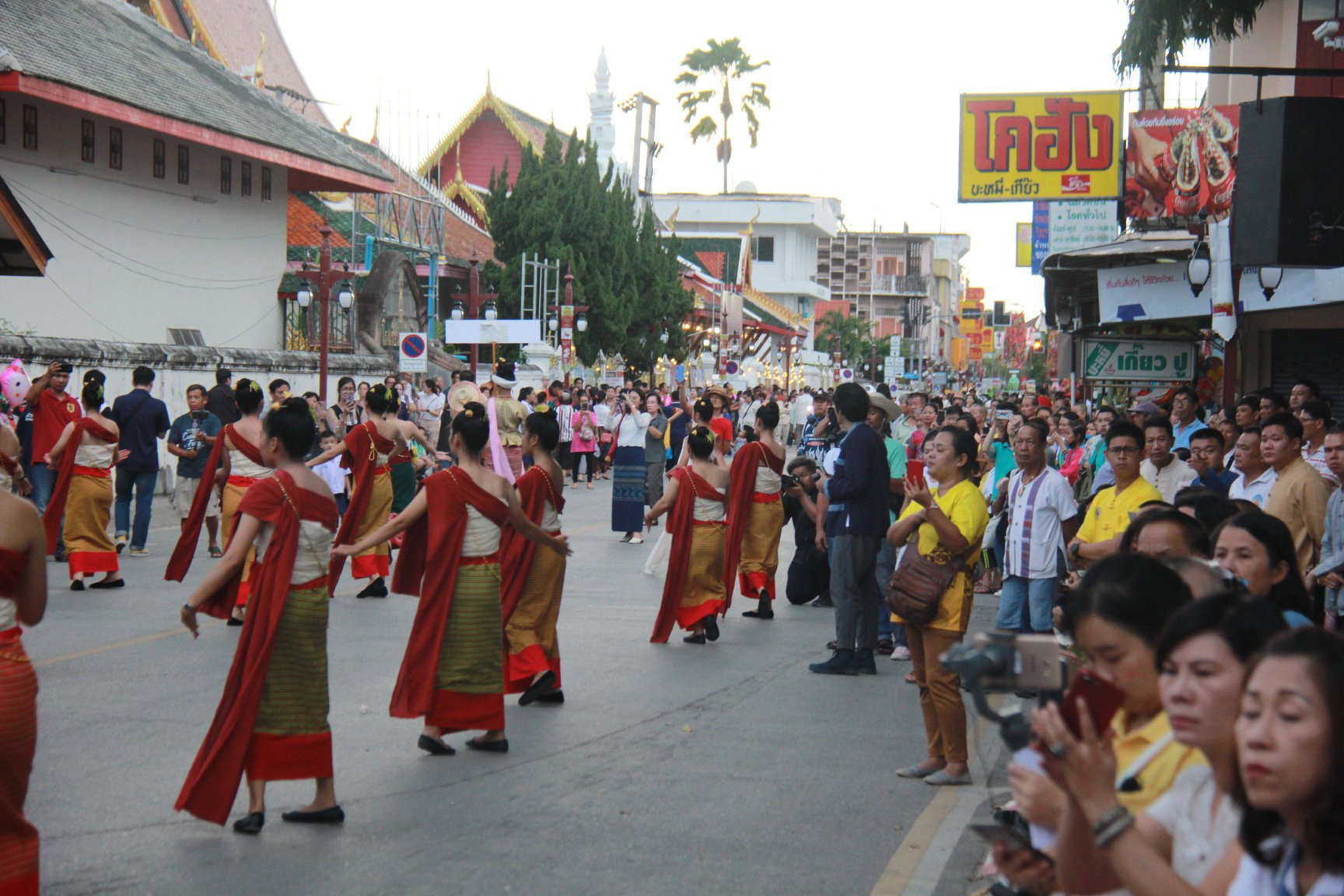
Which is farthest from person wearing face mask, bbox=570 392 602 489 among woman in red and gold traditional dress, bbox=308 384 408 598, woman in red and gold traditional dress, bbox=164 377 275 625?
woman in red and gold traditional dress, bbox=164 377 275 625

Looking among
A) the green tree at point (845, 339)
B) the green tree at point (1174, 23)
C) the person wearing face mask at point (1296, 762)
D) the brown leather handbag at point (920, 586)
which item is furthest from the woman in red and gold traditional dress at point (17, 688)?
the green tree at point (845, 339)

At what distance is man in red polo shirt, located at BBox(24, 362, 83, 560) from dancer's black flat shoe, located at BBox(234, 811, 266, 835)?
8590 mm

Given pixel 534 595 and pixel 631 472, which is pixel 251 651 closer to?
pixel 534 595

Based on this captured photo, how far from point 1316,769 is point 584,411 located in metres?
24.3

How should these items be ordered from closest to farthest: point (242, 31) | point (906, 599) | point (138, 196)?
1. point (906, 599)
2. point (138, 196)
3. point (242, 31)

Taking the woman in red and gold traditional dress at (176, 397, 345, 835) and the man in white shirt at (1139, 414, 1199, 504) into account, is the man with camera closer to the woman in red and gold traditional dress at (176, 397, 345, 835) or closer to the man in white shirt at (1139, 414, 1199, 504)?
the woman in red and gold traditional dress at (176, 397, 345, 835)

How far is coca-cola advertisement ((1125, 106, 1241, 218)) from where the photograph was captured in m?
14.5

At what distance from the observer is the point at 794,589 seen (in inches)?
491

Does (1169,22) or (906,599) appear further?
(1169,22)

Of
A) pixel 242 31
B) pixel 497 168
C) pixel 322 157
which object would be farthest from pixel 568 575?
pixel 497 168

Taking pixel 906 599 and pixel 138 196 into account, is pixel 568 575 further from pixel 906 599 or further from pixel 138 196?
pixel 138 196

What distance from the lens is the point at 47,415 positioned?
13898mm

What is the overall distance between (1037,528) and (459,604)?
379 centimetres

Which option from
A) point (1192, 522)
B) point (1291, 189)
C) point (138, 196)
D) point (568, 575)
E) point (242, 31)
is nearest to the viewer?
point (1192, 522)
